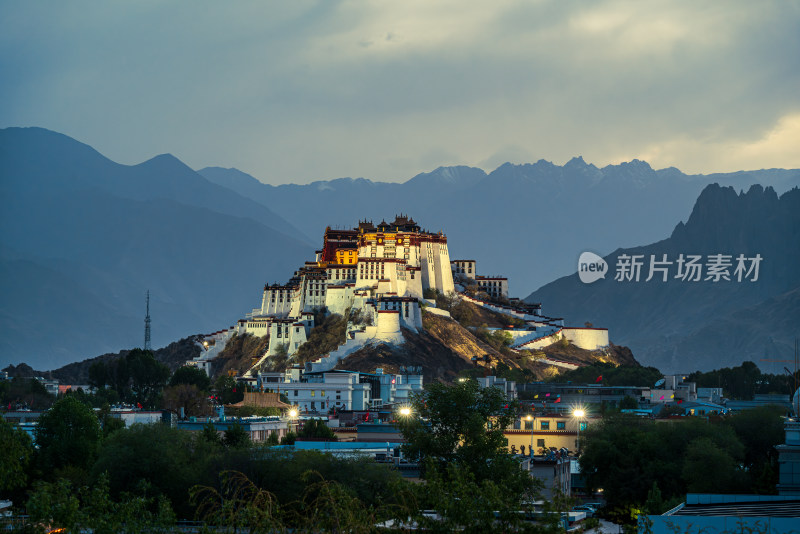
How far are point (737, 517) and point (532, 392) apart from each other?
320 ft

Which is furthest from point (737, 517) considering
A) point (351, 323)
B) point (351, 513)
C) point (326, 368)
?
point (351, 323)

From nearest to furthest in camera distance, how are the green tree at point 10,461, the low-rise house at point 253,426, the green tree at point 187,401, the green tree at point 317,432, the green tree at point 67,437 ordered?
the green tree at point 10,461, the green tree at point 67,437, the green tree at point 317,432, the low-rise house at point 253,426, the green tree at point 187,401

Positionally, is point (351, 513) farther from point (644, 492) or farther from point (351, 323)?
point (351, 323)

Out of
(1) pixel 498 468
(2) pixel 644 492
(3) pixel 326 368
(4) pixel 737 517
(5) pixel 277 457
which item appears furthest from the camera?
(3) pixel 326 368

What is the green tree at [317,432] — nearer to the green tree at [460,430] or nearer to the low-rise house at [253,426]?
the low-rise house at [253,426]

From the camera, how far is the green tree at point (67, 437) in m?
66.6

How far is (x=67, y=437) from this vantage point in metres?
68.3

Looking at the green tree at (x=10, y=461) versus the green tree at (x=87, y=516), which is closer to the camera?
the green tree at (x=87, y=516)

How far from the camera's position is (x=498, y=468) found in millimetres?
50906

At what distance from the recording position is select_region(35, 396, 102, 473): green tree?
6662 centimetres

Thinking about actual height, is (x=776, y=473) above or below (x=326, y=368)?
below

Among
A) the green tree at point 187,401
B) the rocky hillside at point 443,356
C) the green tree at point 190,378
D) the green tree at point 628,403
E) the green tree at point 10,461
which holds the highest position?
the rocky hillside at point 443,356

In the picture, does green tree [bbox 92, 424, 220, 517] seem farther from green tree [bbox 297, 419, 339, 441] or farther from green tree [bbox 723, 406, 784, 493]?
green tree [bbox 723, 406, 784, 493]

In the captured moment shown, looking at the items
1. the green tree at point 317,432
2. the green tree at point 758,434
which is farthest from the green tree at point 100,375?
the green tree at point 758,434
